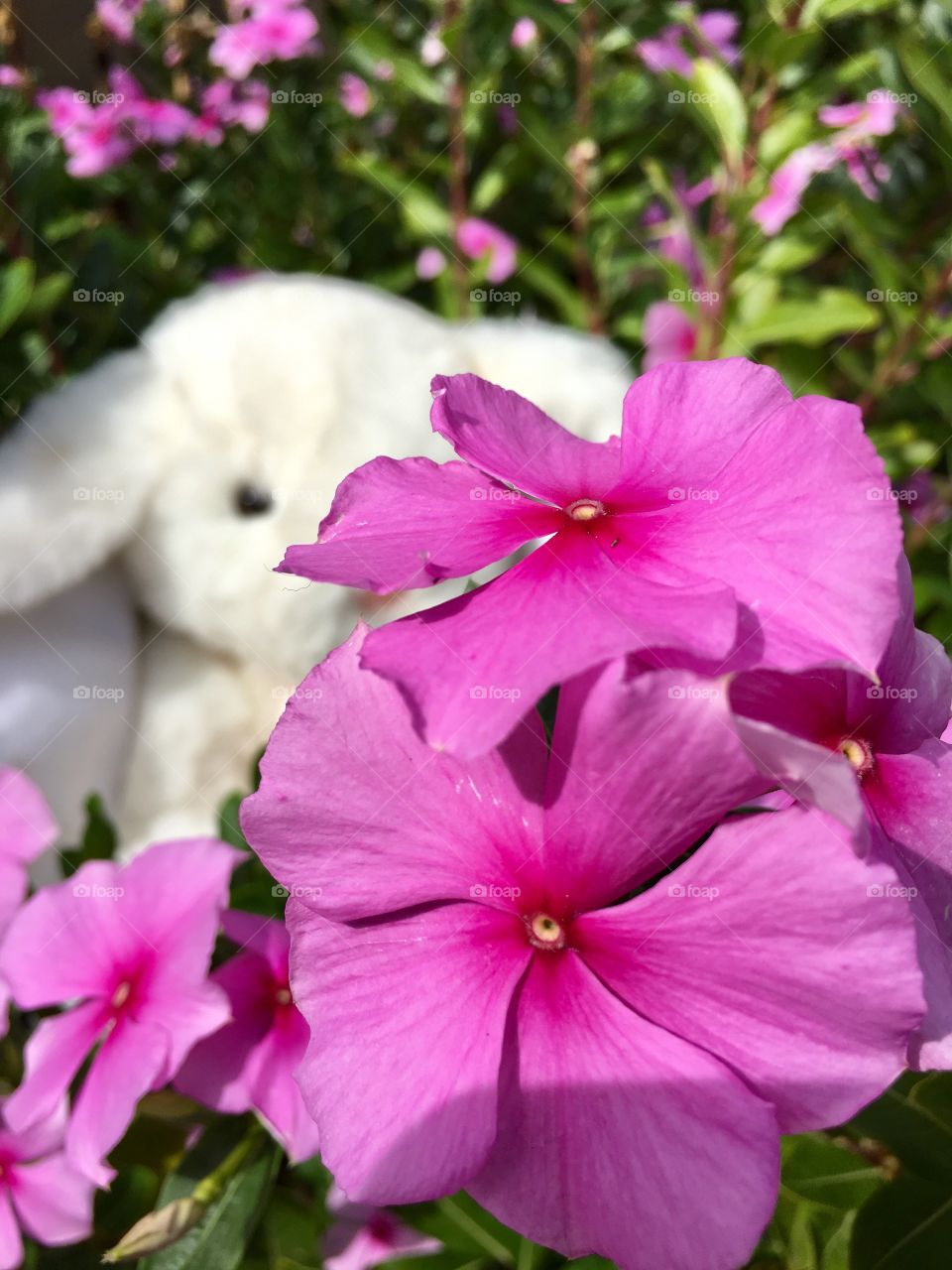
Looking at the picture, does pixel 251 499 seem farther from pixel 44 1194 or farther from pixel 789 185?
pixel 789 185

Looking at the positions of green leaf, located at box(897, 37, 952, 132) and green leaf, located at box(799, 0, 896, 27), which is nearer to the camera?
green leaf, located at box(897, 37, 952, 132)

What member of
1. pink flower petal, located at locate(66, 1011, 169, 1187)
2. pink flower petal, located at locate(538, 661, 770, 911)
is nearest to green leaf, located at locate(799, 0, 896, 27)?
pink flower petal, located at locate(538, 661, 770, 911)

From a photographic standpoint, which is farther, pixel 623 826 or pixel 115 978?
pixel 115 978

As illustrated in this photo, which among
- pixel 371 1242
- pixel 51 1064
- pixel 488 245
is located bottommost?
pixel 371 1242
